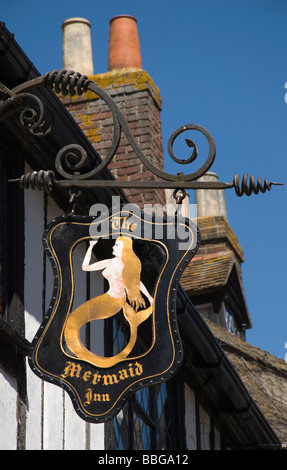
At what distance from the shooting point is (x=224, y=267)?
47.1ft

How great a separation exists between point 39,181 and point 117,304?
731 mm

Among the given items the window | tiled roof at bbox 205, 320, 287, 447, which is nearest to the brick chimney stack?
tiled roof at bbox 205, 320, 287, 447

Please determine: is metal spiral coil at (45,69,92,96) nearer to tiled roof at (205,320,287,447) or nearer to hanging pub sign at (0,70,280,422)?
hanging pub sign at (0,70,280,422)

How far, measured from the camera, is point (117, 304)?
5.04 meters

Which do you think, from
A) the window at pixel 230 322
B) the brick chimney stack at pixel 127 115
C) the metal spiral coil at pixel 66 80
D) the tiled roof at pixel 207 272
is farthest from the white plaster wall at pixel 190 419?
the metal spiral coil at pixel 66 80

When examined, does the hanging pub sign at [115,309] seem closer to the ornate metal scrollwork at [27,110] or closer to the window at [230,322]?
the ornate metal scrollwork at [27,110]

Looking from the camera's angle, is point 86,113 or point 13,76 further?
point 86,113

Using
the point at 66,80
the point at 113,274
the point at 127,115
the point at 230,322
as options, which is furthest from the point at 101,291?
the point at 230,322

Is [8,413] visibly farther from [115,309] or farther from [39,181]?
[39,181]

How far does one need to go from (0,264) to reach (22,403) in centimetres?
88

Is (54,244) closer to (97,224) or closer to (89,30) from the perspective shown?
(97,224)

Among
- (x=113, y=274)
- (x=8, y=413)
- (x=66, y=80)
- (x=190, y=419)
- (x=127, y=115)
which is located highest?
(x=127, y=115)
